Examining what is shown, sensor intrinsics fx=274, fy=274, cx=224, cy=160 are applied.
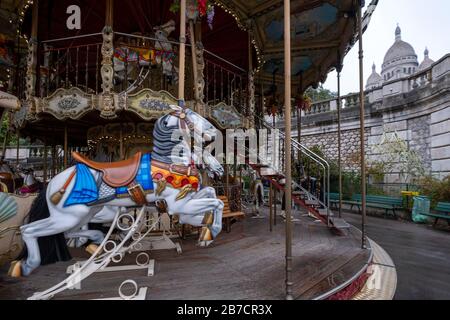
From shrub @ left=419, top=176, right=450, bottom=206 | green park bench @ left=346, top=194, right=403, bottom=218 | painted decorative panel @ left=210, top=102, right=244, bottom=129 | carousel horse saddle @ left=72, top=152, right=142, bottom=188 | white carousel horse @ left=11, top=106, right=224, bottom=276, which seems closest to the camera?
white carousel horse @ left=11, top=106, right=224, bottom=276

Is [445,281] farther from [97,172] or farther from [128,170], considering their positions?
[97,172]

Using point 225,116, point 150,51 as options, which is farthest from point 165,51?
point 225,116

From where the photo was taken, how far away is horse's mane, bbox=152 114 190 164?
3295 millimetres

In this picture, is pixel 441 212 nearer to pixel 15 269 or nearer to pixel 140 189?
pixel 140 189

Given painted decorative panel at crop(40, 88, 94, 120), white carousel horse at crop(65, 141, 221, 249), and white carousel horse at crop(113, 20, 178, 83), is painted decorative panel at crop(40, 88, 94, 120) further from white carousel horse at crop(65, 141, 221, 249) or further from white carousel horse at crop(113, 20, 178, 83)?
white carousel horse at crop(65, 141, 221, 249)

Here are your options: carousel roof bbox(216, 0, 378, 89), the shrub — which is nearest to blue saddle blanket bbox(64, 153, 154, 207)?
carousel roof bbox(216, 0, 378, 89)

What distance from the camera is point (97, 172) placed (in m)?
3.15

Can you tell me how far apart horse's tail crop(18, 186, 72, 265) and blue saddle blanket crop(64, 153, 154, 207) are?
0.30 metres

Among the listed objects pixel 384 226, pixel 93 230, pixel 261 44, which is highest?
pixel 261 44

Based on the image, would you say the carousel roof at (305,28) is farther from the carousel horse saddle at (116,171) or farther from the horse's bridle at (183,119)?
the carousel horse saddle at (116,171)

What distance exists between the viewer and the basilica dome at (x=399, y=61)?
31.6 m

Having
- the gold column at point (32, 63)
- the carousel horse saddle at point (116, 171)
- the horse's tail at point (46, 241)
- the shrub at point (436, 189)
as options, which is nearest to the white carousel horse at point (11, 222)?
the horse's tail at point (46, 241)
